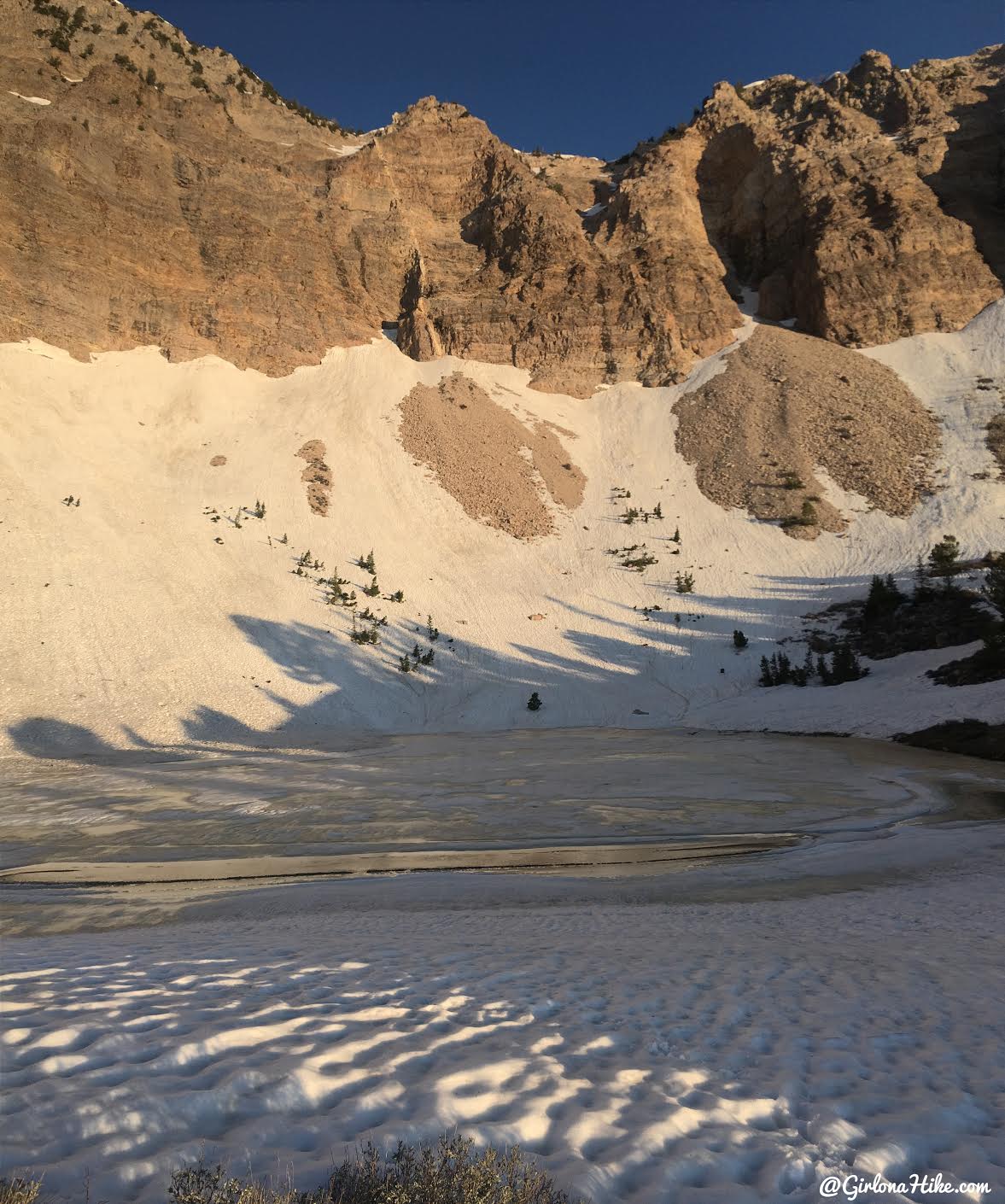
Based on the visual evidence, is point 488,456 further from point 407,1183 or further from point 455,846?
point 407,1183

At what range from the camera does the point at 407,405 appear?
3591 centimetres

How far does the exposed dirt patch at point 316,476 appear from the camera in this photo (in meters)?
29.5

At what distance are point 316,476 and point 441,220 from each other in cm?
2871

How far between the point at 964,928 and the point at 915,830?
3869 mm

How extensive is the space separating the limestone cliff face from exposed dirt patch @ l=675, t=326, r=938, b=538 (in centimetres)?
446

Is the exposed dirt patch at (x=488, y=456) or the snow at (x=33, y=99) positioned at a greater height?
the snow at (x=33, y=99)

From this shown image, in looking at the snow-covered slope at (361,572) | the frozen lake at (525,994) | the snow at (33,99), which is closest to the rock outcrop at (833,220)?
the snow-covered slope at (361,572)

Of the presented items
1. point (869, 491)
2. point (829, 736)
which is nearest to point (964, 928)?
point (829, 736)

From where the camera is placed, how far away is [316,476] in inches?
1214

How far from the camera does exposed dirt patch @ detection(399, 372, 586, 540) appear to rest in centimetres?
3234

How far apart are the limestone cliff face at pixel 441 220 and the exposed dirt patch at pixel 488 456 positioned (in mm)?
5727

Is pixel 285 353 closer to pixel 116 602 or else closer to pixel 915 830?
pixel 116 602

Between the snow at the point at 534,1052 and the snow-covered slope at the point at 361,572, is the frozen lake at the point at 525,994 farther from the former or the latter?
the snow-covered slope at the point at 361,572

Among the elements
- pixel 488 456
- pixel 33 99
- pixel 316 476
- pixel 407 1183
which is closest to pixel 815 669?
pixel 488 456
